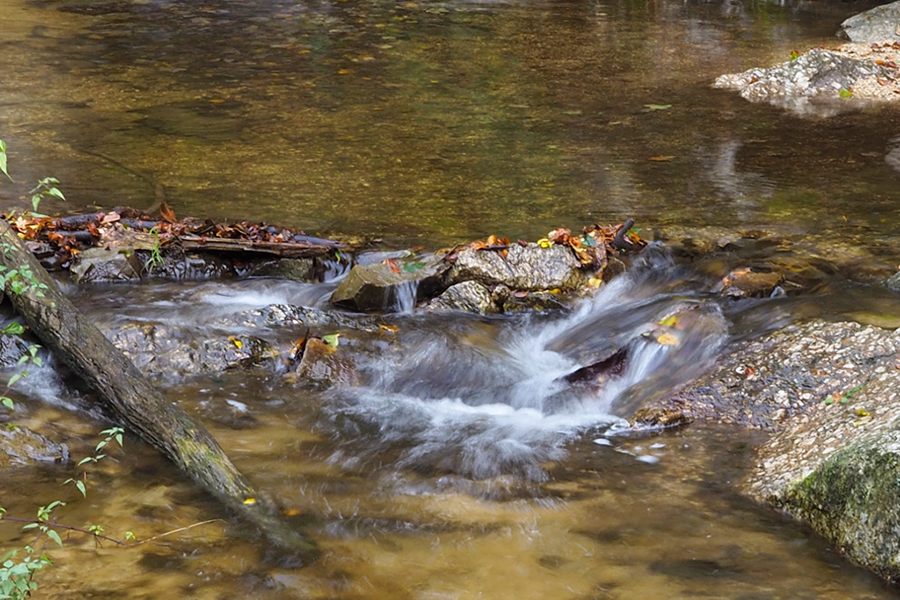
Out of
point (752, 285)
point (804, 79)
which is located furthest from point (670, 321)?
point (804, 79)

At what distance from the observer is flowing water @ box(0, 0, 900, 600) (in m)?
3.33

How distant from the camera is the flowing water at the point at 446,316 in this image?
333 centimetres

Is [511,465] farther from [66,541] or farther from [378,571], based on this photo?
[66,541]

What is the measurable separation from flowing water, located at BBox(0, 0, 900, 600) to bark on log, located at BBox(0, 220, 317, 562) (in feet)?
0.33

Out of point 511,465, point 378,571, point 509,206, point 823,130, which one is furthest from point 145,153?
point 823,130

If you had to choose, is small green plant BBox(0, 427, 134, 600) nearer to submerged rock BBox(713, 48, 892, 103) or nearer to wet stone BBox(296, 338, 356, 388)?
wet stone BBox(296, 338, 356, 388)

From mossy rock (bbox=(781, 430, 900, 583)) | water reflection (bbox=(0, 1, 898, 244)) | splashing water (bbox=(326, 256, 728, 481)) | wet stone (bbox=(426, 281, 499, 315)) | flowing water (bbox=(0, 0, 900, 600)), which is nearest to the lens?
mossy rock (bbox=(781, 430, 900, 583))

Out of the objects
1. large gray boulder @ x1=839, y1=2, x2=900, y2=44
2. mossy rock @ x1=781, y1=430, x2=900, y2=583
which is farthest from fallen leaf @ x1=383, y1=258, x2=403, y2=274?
large gray boulder @ x1=839, y1=2, x2=900, y2=44

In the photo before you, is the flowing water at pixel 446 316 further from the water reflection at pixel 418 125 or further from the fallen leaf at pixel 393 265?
the fallen leaf at pixel 393 265

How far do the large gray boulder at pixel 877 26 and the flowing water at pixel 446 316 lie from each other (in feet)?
1.52

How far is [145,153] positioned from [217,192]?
3.91 feet

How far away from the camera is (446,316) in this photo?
5586mm

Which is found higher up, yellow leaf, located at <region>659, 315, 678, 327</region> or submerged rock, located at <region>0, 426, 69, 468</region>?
submerged rock, located at <region>0, 426, 69, 468</region>

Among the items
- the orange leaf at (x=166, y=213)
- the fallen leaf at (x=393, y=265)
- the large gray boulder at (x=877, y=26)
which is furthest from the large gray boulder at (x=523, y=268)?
the large gray boulder at (x=877, y=26)
